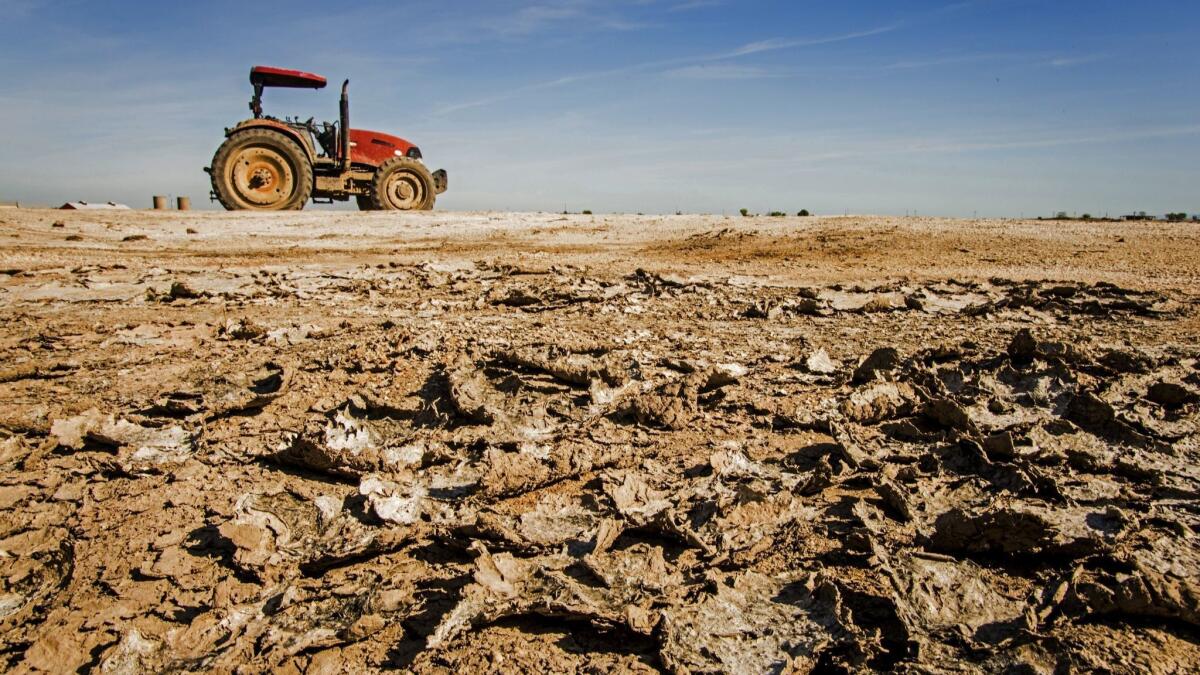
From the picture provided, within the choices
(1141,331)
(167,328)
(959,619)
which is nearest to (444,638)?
(959,619)

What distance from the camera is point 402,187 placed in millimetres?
12641

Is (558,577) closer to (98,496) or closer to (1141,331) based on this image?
(98,496)

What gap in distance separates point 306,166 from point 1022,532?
11.2 meters

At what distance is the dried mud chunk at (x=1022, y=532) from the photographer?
2125 mm

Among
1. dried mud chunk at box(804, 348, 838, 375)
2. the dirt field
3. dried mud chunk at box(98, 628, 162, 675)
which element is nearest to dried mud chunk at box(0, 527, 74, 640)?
the dirt field

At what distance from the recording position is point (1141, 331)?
14.0 ft

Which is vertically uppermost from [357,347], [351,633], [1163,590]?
[357,347]

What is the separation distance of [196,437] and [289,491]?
2.16 feet

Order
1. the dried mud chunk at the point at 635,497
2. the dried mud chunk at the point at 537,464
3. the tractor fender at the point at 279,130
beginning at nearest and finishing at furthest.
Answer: the dried mud chunk at the point at 635,497 → the dried mud chunk at the point at 537,464 → the tractor fender at the point at 279,130

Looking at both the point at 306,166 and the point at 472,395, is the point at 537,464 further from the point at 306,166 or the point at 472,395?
the point at 306,166

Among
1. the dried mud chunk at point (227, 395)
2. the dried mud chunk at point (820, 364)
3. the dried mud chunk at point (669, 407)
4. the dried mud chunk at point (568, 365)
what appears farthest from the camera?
the dried mud chunk at point (820, 364)

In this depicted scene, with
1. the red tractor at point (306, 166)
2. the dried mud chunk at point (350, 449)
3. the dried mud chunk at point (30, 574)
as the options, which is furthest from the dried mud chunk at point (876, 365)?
the red tractor at point (306, 166)

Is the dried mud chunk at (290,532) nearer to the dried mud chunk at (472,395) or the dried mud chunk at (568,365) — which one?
the dried mud chunk at (472,395)

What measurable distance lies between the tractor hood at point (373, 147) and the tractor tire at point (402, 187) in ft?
1.20
